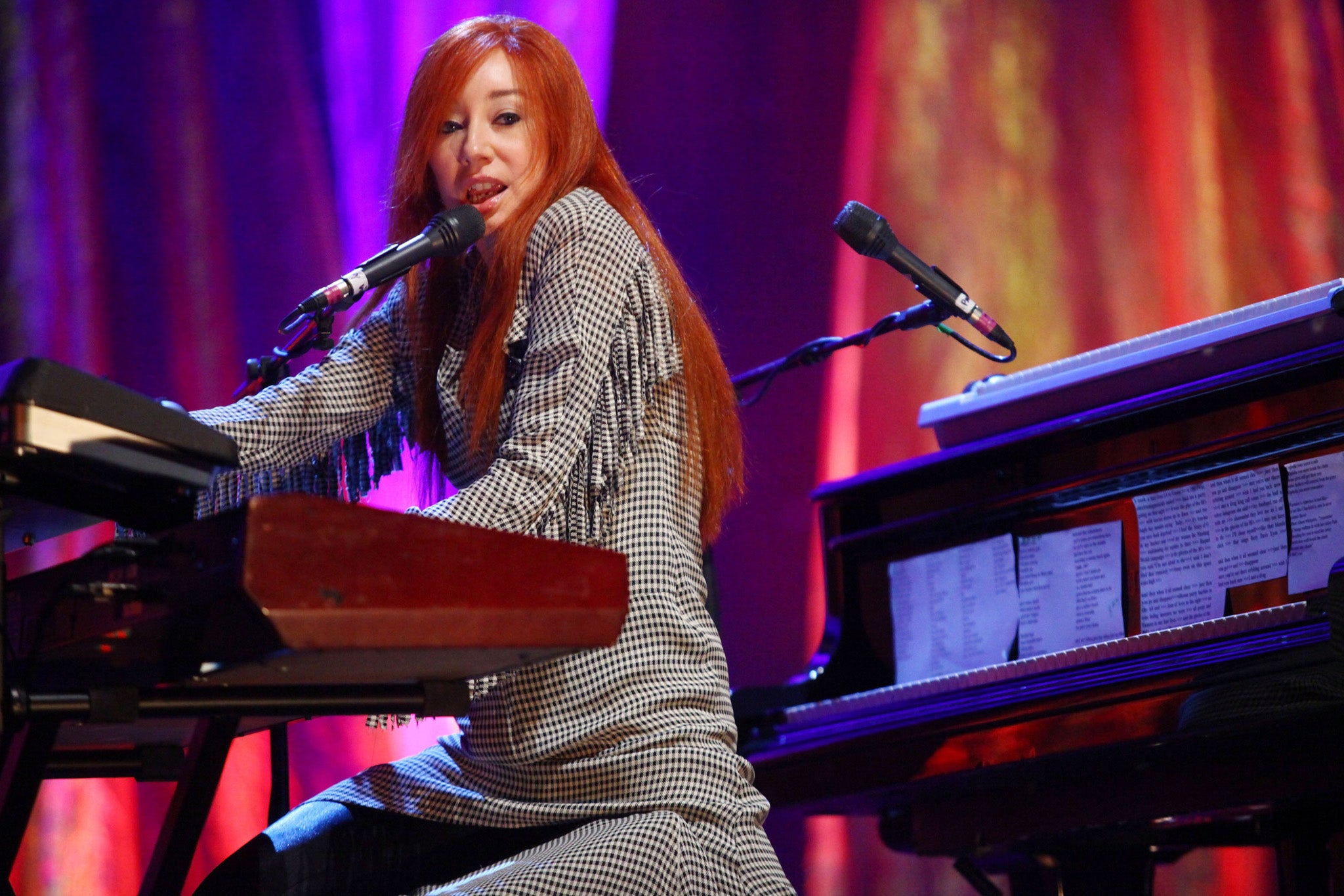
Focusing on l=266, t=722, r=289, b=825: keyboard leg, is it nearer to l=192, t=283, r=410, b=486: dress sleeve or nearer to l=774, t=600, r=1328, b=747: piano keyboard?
l=192, t=283, r=410, b=486: dress sleeve

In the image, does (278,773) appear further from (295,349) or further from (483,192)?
(483,192)

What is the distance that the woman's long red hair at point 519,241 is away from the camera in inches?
65.0

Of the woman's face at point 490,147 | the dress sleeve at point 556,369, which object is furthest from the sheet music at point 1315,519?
the woman's face at point 490,147

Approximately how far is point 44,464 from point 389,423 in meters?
0.83

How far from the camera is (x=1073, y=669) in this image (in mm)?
2031

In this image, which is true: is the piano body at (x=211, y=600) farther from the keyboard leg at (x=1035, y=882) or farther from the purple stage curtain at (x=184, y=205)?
the purple stage curtain at (x=184, y=205)

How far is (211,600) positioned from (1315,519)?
167 centimetres

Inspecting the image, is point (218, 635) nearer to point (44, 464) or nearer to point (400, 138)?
point (44, 464)

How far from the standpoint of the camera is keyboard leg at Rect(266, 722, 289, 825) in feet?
5.70

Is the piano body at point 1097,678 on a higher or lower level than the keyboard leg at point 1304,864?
higher

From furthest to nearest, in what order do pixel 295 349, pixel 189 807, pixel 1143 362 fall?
pixel 1143 362 < pixel 295 349 < pixel 189 807

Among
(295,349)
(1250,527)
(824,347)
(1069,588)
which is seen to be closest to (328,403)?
(295,349)

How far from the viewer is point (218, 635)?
1063 mm

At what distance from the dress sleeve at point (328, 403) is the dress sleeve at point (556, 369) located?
375 millimetres
